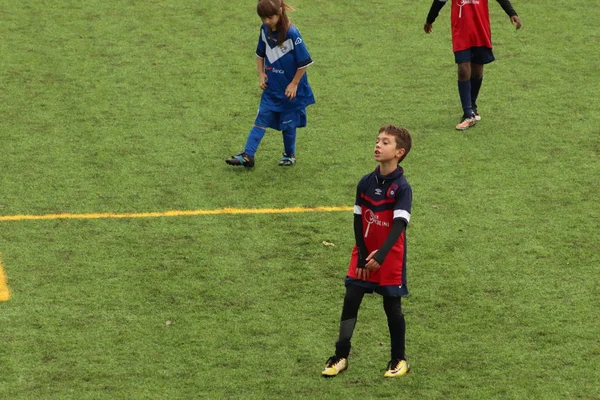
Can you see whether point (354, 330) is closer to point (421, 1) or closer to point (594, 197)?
point (594, 197)

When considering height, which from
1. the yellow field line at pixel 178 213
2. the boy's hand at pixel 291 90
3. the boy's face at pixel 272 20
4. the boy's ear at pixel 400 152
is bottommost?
the yellow field line at pixel 178 213

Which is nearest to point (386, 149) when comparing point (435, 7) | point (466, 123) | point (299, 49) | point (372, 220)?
point (372, 220)

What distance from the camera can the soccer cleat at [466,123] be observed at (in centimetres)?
1181

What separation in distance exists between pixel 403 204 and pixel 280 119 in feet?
13.5

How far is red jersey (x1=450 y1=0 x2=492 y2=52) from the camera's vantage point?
11734 mm

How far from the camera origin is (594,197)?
1006 cm

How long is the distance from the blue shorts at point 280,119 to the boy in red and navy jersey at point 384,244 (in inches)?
150

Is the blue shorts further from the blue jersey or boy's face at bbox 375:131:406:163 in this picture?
boy's face at bbox 375:131:406:163

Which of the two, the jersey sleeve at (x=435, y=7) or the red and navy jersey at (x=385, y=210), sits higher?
the jersey sleeve at (x=435, y=7)

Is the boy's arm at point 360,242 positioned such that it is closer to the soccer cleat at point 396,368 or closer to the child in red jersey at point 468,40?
the soccer cleat at point 396,368

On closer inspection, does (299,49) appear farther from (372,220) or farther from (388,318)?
(388,318)

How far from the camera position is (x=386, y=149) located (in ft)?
22.5

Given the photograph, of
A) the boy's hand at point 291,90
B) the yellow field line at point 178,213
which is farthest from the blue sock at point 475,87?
the yellow field line at point 178,213

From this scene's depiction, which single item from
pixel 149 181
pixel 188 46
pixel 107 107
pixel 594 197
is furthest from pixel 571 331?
pixel 188 46
